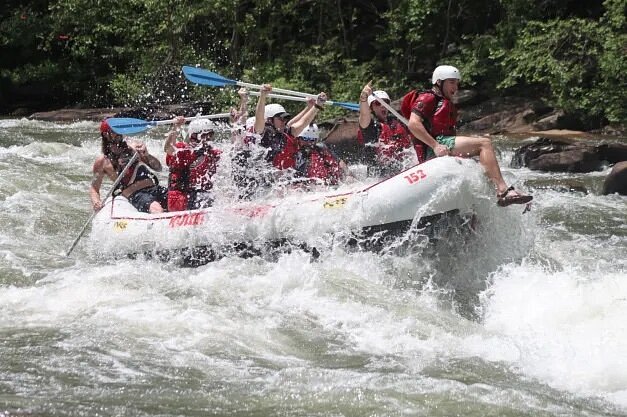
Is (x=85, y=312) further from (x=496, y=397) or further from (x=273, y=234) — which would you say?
(x=496, y=397)

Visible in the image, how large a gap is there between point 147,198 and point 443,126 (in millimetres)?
2796

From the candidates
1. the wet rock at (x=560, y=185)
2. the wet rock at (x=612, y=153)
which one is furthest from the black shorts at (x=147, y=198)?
the wet rock at (x=612, y=153)

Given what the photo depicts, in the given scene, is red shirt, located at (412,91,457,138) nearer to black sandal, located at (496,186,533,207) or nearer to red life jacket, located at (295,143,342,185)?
black sandal, located at (496,186,533,207)

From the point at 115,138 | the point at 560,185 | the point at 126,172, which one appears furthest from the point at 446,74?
the point at 560,185

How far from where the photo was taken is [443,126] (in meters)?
7.13

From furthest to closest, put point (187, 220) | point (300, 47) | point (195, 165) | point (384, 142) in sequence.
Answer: point (300, 47)
point (384, 142)
point (195, 165)
point (187, 220)

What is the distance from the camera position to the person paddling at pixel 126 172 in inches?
333

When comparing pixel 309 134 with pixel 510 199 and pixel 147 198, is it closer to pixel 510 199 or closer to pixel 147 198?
pixel 147 198

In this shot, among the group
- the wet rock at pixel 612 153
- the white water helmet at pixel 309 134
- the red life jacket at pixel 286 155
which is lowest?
the wet rock at pixel 612 153

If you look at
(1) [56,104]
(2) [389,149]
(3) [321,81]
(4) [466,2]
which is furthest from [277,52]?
(2) [389,149]

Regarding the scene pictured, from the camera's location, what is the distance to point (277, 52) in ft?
72.9

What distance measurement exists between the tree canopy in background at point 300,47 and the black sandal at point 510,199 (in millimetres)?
10777

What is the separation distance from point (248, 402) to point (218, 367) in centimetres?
56

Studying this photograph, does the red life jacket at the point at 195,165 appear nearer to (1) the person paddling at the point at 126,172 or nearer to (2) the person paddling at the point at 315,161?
(1) the person paddling at the point at 126,172
